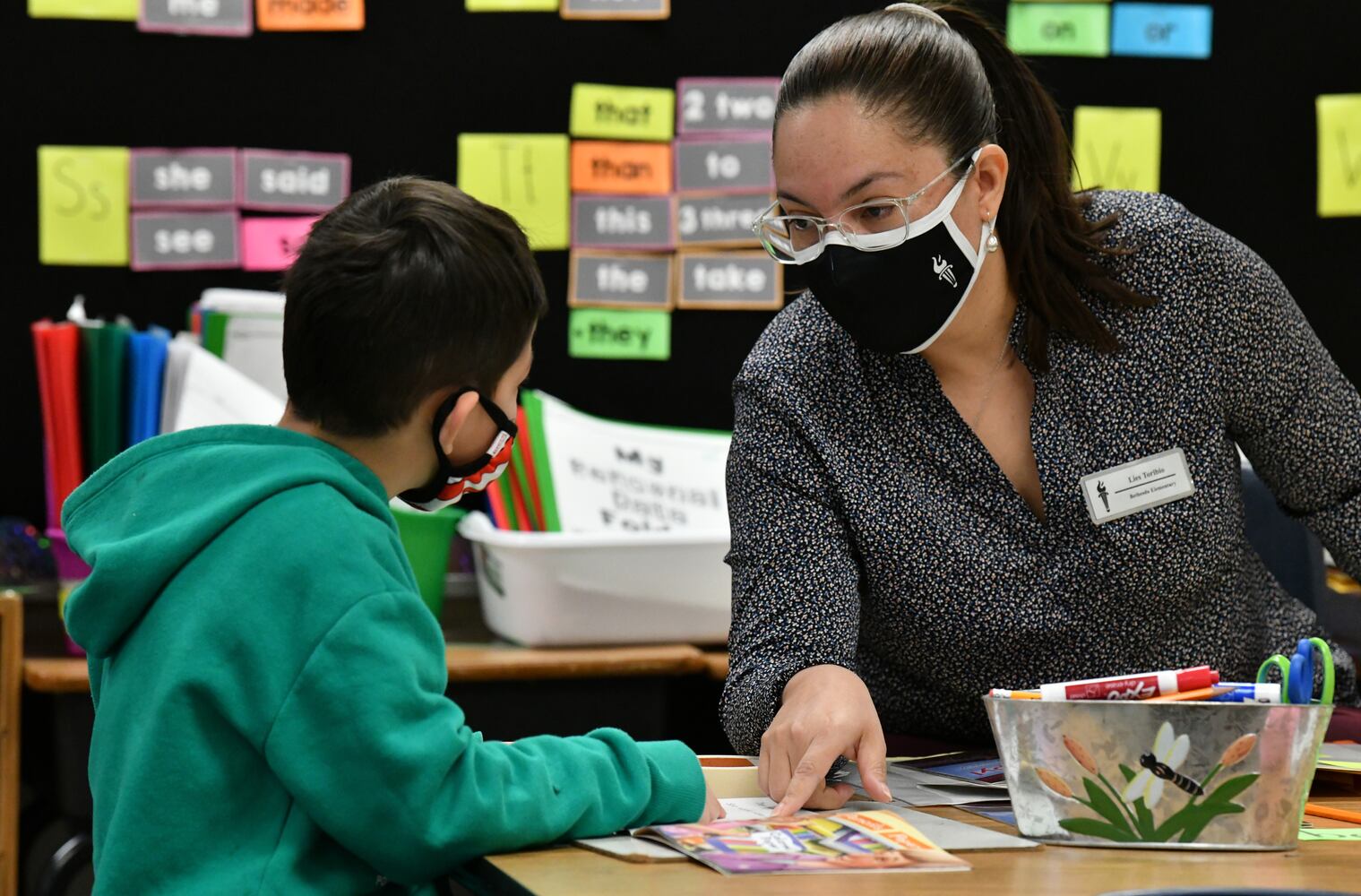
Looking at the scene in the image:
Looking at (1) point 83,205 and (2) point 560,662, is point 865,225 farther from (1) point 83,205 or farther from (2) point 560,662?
(1) point 83,205

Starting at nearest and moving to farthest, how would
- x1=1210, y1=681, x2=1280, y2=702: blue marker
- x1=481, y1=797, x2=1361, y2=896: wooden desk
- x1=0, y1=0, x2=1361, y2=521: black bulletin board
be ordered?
1. x1=481, y1=797, x2=1361, y2=896: wooden desk
2. x1=1210, y1=681, x2=1280, y2=702: blue marker
3. x1=0, y1=0, x2=1361, y2=521: black bulletin board

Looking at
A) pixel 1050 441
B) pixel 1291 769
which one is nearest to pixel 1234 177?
pixel 1050 441

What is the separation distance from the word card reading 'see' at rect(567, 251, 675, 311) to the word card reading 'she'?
429mm

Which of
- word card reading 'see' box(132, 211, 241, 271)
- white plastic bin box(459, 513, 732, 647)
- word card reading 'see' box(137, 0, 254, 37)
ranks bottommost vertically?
white plastic bin box(459, 513, 732, 647)

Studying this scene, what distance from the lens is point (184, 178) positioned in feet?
7.52

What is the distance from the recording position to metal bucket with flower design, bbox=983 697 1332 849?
2.84 ft

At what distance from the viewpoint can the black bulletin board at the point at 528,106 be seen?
7.36 feet

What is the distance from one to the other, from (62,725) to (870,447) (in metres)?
1.06

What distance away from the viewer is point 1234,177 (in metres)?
2.57

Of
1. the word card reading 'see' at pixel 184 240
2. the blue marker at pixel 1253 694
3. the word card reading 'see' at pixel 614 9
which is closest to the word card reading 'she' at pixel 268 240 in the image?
the word card reading 'see' at pixel 184 240

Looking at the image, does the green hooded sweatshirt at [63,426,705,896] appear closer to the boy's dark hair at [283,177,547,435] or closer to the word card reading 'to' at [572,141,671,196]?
the boy's dark hair at [283,177,547,435]

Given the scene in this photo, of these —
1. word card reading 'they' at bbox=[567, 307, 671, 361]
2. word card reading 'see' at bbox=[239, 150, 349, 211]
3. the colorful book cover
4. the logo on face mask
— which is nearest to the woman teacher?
the logo on face mask

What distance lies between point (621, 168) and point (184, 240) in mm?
690

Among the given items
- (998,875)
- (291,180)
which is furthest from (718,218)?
(998,875)
